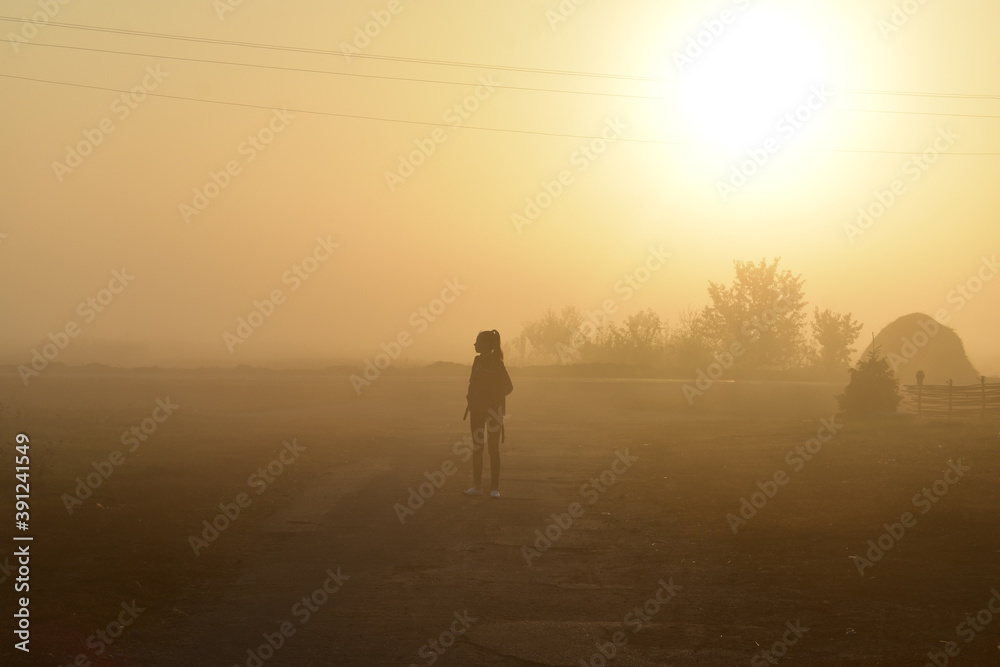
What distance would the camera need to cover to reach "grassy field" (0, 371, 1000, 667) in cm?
668

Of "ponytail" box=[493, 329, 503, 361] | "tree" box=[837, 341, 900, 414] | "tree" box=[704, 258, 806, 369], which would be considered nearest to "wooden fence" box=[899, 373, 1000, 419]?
"tree" box=[837, 341, 900, 414]

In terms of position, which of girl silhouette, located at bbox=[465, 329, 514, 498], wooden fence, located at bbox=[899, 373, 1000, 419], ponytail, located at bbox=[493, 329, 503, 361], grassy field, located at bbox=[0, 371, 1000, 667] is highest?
wooden fence, located at bbox=[899, 373, 1000, 419]

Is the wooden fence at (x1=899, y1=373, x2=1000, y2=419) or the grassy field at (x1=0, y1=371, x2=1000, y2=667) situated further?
the wooden fence at (x1=899, y1=373, x2=1000, y2=419)

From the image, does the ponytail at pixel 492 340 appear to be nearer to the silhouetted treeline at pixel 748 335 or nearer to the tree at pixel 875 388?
the tree at pixel 875 388

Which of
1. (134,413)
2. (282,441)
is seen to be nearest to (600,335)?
(134,413)

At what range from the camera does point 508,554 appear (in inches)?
381

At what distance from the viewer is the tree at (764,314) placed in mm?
86000

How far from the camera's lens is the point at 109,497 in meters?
12.5

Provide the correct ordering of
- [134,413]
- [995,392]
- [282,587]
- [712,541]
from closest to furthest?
1. [282,587]
2. [712,541]
3. [134,413]
4. [995,392]

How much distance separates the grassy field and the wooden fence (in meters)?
11.9

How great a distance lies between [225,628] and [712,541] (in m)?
5.92

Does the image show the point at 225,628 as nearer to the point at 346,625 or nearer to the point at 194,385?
the point at 346,625

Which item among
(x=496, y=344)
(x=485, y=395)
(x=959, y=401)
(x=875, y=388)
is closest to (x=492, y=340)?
(x=496, y=344)

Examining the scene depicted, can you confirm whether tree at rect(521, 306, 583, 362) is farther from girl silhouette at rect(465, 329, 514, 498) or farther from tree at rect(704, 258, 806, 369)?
girl silhouette at rect(465, 329, 514, 498)
